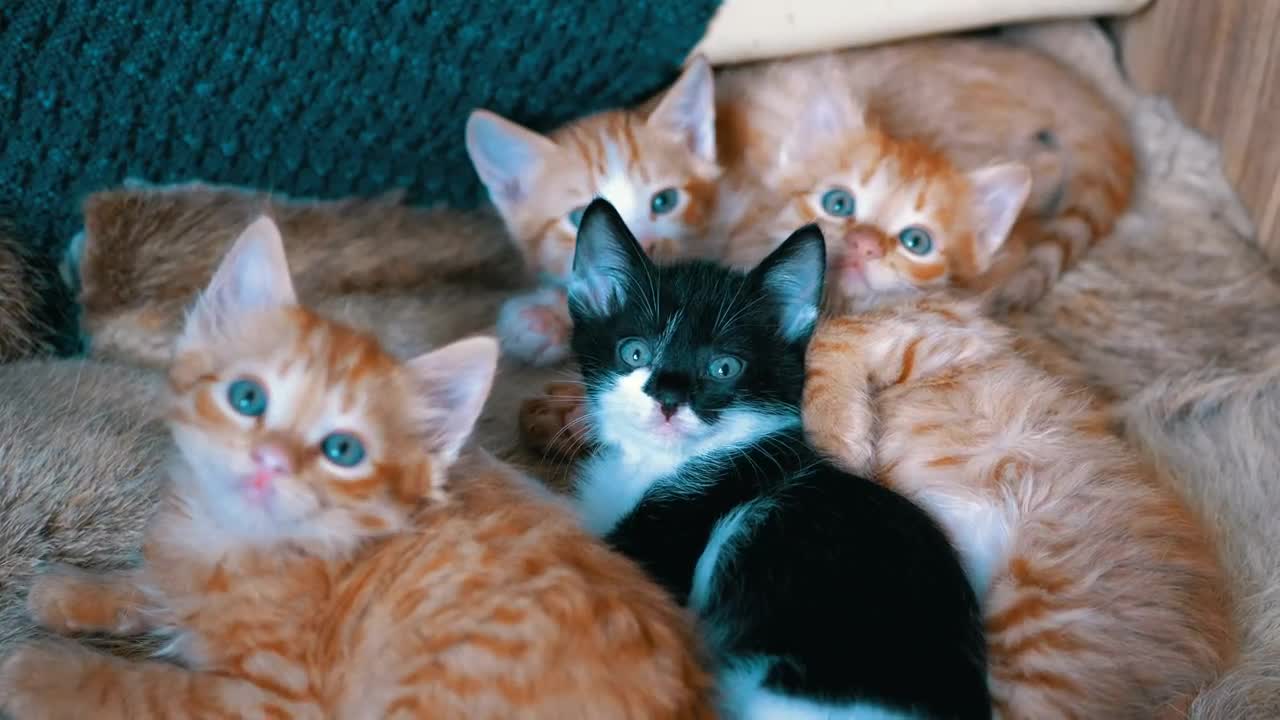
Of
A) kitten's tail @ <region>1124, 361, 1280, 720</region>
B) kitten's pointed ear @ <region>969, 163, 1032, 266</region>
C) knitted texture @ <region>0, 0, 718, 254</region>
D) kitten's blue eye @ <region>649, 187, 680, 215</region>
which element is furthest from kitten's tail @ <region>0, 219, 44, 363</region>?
kitten's tail @ <region>1124, 361, 1280, 720</region>

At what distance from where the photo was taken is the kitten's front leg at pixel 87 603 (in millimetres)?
1336

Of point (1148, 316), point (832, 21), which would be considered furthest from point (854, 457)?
point (832, 21)

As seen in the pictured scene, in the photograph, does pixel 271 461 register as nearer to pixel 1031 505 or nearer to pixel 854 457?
pixel 854 457

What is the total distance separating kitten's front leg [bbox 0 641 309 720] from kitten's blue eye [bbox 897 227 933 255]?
3.92 feet

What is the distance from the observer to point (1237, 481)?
1.67 metres

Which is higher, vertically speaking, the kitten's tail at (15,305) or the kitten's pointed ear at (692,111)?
the kitten's pointed ear at (692,111)

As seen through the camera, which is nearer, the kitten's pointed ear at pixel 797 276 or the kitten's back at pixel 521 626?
the kitten's back at pixel 521 626

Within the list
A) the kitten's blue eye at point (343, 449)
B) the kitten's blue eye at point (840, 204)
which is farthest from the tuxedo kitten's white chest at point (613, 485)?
the kitten's blue eye at point (840, 204)

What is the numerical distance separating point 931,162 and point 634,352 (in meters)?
0.73

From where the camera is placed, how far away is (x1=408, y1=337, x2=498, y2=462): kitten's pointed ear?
1.34 metres

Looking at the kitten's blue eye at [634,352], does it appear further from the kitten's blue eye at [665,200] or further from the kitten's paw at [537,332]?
the kitten's blue eye at [665,200]

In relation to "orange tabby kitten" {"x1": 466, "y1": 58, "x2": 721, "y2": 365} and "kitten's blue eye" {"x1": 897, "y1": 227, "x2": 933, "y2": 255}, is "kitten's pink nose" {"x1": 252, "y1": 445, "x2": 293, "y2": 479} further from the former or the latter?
"kitten's blue eye" {"x1": 897, "y1": 227, "x2": 933, "y2": 255}

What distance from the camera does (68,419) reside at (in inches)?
60.9

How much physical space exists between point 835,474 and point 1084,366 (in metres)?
0.69
